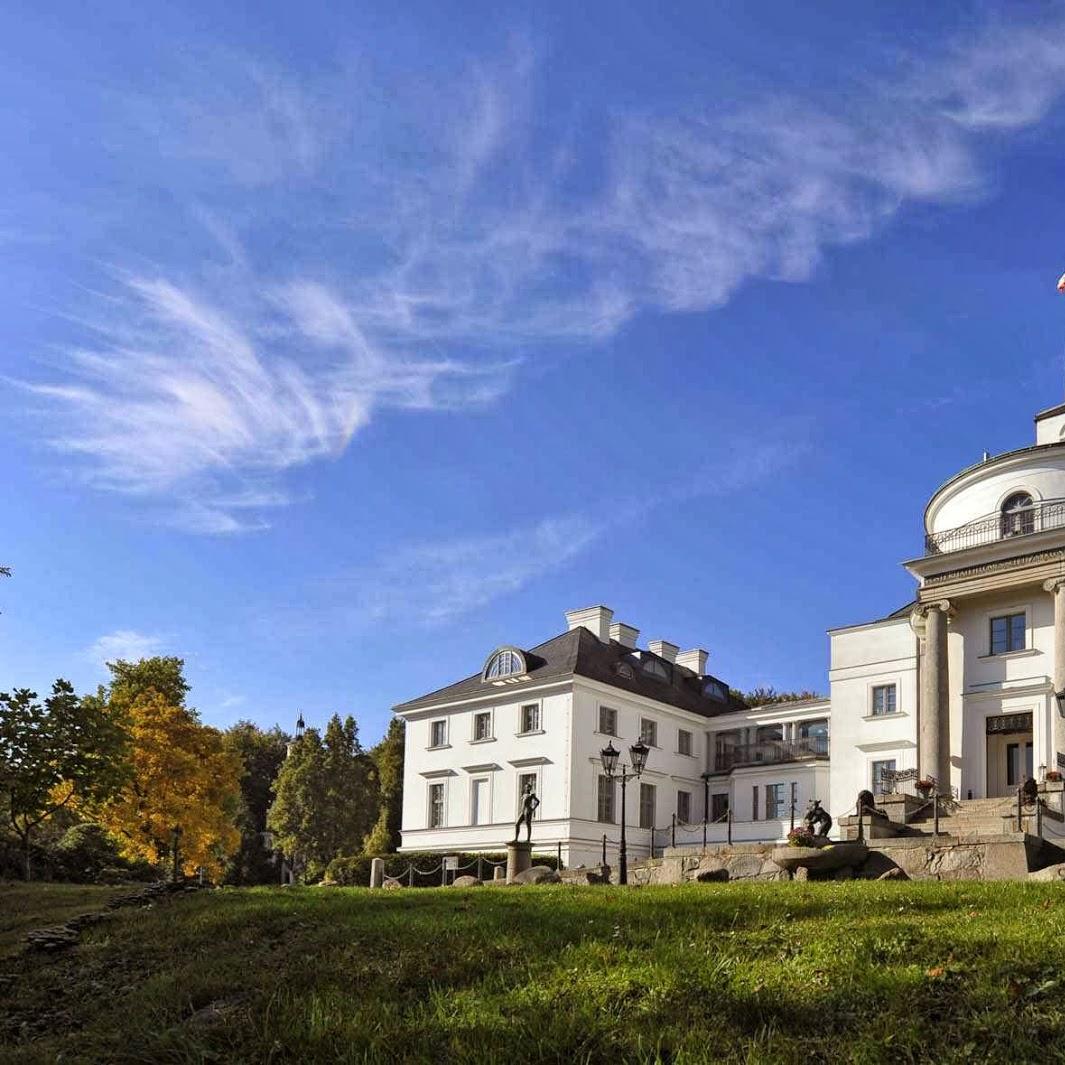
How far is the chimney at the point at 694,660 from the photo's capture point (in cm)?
5400

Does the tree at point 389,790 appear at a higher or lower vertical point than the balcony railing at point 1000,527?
lower

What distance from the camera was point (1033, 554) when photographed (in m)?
34.3

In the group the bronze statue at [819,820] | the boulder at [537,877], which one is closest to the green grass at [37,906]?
the boulder at [537,877]

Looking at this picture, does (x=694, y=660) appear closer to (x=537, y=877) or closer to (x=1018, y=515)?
(x=1018, y=515)

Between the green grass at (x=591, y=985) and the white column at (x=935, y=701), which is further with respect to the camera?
the white column at (x=935, y=701)

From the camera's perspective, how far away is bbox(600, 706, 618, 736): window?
1777 inches

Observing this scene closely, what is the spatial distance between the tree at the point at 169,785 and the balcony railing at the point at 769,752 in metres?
19.8

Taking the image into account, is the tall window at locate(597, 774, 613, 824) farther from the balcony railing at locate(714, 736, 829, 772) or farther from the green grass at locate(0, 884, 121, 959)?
the green grass at locate(0, 884, 121, 959)

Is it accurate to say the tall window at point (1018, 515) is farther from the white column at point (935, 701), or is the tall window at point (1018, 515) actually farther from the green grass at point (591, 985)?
the green grass at point (591, 985)

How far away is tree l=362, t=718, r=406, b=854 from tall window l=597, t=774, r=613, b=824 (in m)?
15.4

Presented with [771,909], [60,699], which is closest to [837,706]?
[60,699]

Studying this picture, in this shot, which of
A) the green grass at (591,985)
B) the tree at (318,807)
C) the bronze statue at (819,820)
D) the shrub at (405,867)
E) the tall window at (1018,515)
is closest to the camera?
the green grass at (591,985)

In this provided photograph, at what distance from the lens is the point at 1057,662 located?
108 feet

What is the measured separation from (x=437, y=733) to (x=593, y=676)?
26.2 feet
